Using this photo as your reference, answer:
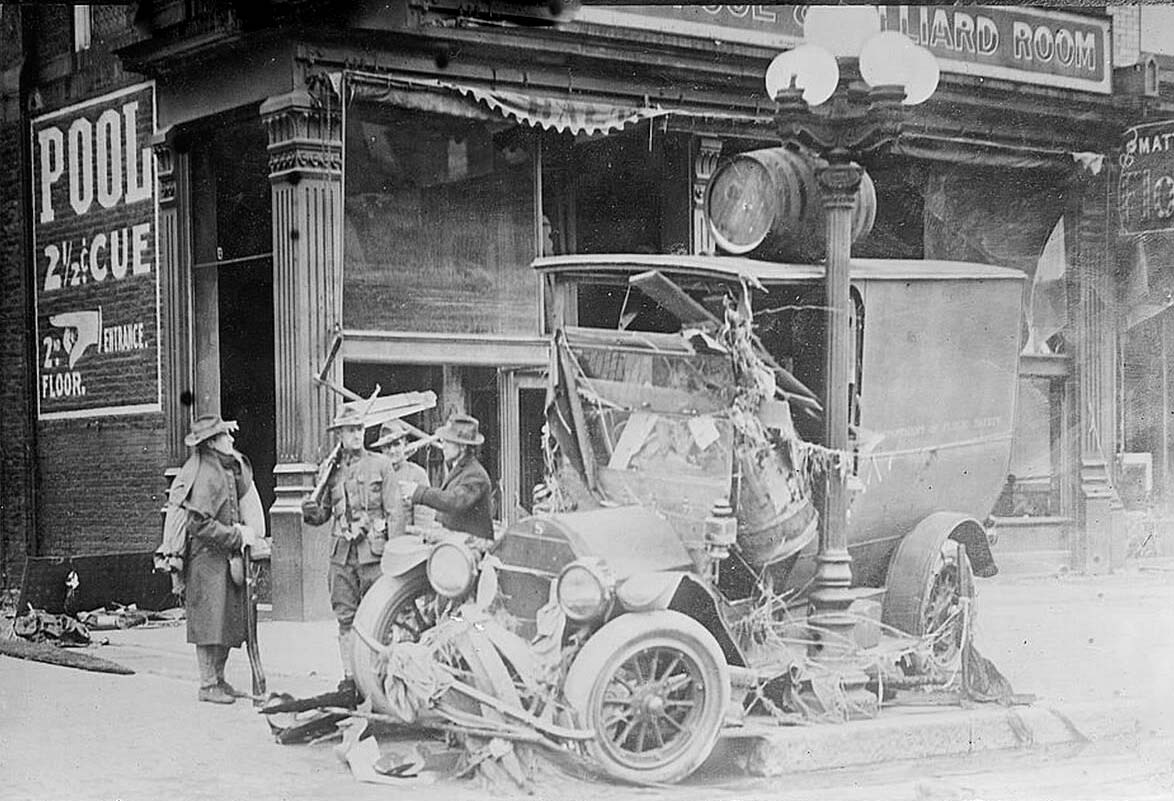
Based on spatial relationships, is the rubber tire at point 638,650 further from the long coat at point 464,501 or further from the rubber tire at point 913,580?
the rubber tire at point 913,580

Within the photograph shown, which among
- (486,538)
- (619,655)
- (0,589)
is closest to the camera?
(619,655)

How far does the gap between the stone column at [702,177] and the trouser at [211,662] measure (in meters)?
2.59

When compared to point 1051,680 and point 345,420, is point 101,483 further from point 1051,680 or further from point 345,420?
point 1051,680

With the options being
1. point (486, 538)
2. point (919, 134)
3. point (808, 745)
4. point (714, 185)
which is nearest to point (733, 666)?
point (808, 745)

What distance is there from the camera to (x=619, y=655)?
5852mm

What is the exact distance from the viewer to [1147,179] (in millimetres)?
7312

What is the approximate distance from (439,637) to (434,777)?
1.76 feet

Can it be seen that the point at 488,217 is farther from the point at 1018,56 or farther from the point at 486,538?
the point at 1018,56

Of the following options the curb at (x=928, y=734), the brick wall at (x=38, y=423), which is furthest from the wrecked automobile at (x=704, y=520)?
the brick wall at (x=38, y=423)

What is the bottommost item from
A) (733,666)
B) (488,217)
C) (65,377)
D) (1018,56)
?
(733,666)

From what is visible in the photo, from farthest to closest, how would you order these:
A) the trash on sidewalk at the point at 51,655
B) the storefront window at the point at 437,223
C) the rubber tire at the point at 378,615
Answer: the trash on sidewalk at the point at 51,655 → the storefront window at the point at 437,223 → the rubber tire at the point at 378,615

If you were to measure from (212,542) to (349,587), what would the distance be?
613 mm

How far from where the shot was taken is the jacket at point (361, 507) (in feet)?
20.3

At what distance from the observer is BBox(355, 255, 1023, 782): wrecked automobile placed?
596 centimetres
